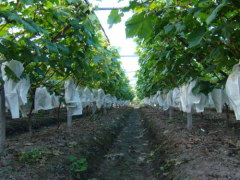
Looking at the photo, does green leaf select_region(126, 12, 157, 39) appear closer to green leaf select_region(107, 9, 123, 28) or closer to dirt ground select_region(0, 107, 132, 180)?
green leaf select_region(107, 9, 123, 28)

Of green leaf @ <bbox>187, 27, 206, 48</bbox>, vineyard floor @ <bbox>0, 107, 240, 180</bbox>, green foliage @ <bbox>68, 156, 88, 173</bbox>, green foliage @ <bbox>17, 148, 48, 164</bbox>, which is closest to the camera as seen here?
green leaf @ <bbox>187, 27, 206, 48</bbox>

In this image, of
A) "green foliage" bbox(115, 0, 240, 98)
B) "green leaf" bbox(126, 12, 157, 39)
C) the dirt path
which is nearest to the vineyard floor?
the dirt path

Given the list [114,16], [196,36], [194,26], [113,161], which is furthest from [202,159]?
[114,16]

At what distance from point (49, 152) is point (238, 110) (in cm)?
361

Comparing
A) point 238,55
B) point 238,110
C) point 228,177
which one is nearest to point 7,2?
point 238,55

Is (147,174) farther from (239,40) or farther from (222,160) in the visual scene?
(239,40)

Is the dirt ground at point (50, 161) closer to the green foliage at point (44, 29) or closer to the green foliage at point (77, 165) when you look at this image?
the green foliage at point (77, 165)

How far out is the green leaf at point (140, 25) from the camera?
165 cm

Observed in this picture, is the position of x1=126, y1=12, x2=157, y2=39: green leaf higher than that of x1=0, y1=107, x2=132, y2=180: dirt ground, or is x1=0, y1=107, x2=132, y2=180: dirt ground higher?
x1=126, y1=12, x2=157, y2=39: green leaf

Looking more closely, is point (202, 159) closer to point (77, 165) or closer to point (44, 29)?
point (77, 165)

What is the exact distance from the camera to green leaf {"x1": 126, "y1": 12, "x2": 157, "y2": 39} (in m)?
1.65

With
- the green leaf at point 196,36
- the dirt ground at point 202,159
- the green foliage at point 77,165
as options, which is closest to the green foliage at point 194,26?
the green leaf at point 196,36

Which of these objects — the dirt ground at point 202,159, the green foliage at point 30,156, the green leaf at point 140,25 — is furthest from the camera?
the green foliage at point 30,156

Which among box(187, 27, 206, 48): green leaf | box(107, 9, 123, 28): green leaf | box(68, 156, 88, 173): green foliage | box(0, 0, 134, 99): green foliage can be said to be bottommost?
box(68, 156, 88, 173): green foliage
